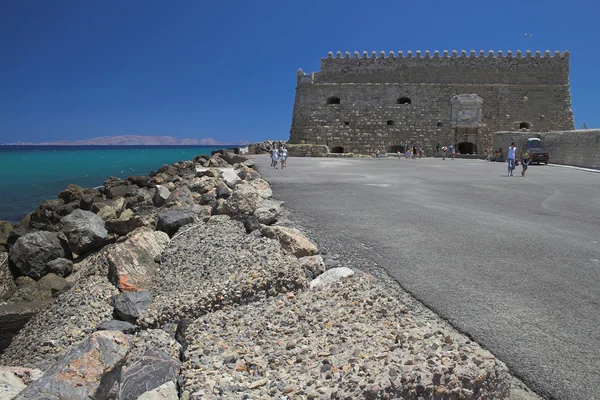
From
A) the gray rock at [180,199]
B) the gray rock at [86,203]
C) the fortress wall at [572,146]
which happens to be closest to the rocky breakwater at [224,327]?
the gray rock at [180,199]

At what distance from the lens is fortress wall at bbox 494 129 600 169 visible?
2031 cm

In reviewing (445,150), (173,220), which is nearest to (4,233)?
(173,220)

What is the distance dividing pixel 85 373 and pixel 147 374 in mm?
411

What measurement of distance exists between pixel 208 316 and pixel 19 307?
3.28m

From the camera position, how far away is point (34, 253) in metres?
6.99

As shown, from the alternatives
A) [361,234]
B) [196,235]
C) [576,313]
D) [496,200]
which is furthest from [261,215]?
[496,200]

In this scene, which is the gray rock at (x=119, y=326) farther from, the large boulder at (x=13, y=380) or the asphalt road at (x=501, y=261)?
the asphalt road at (x=501, y=261)

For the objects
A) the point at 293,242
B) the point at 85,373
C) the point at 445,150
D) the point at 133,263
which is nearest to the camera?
the point at 85,373

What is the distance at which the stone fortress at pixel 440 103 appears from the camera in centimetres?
3291

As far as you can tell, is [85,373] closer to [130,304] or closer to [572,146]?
[130,304]

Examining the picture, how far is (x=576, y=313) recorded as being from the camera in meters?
3.61

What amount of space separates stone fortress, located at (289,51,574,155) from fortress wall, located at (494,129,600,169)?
6501 mm

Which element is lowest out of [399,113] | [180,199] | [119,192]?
[119,192]

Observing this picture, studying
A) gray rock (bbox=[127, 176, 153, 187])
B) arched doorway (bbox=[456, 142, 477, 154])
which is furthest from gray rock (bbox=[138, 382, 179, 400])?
arched doorway (bbox=[456, 142, 477, 154])
